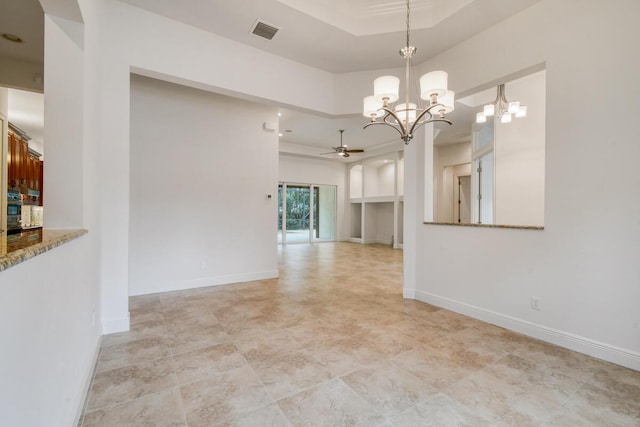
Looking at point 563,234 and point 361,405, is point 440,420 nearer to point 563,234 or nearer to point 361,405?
point 361,405

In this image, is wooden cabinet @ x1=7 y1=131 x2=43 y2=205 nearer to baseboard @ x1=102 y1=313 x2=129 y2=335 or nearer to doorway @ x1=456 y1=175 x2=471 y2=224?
baseboard @ x1=102 y1=313 x2=129 y2=335

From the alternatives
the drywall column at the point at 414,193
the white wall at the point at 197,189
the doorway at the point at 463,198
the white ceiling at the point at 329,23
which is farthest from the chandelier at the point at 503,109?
the doorway at the point at 463,198

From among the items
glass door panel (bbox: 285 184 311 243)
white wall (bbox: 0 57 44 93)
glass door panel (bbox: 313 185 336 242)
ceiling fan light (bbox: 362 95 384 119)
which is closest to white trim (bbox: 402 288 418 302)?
ceiling fan light (bbox: 362 95 384 119)

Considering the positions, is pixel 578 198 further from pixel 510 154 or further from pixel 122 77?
pixel 122 77

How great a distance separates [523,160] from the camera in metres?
4.36

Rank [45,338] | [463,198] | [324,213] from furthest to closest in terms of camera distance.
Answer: [324,213] → [463,198] → [45,338]

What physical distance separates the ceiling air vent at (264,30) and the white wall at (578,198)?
2.30 meters

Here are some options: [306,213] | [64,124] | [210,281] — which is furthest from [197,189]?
[306,213]

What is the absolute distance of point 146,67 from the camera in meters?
2.91

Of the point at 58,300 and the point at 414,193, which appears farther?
the point at 414,193

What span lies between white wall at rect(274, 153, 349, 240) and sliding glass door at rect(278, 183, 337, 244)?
20 centimetres

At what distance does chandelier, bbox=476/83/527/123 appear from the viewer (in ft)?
12.8

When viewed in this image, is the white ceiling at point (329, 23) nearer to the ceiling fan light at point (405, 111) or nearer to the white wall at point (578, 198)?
the white wall at point (578, 198)

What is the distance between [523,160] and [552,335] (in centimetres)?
283
